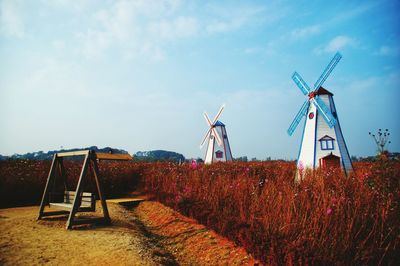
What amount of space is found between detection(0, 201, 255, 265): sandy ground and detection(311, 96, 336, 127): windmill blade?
963 centimetres

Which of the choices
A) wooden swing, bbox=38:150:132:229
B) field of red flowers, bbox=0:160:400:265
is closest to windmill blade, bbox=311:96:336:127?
field of red flowers, bbox=0:160:400:265

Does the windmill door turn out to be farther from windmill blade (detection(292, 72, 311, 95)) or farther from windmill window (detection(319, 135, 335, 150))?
windmill blade (detection(292, 72, 311, 95))

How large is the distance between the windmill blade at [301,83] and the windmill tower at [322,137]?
108 centimetres

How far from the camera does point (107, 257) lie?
4473 mm

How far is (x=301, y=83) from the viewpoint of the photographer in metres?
16.7

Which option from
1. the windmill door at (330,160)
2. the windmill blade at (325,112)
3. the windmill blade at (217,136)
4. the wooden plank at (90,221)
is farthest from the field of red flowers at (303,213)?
the windmill blade at (217,136)

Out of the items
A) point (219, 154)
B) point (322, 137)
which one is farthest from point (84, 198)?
point (219, 154)

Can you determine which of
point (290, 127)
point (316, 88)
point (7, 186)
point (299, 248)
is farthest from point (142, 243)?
point (290, 127)

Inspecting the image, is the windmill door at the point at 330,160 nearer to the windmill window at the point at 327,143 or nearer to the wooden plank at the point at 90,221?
the windmill window at the point at 327,143

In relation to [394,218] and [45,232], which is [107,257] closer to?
[45,232]

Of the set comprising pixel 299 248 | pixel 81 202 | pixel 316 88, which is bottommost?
pixel 299 248

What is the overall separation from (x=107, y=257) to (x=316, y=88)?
14.0 metres

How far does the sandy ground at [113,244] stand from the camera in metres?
4.44

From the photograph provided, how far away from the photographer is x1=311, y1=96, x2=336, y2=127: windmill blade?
44.5 feet
